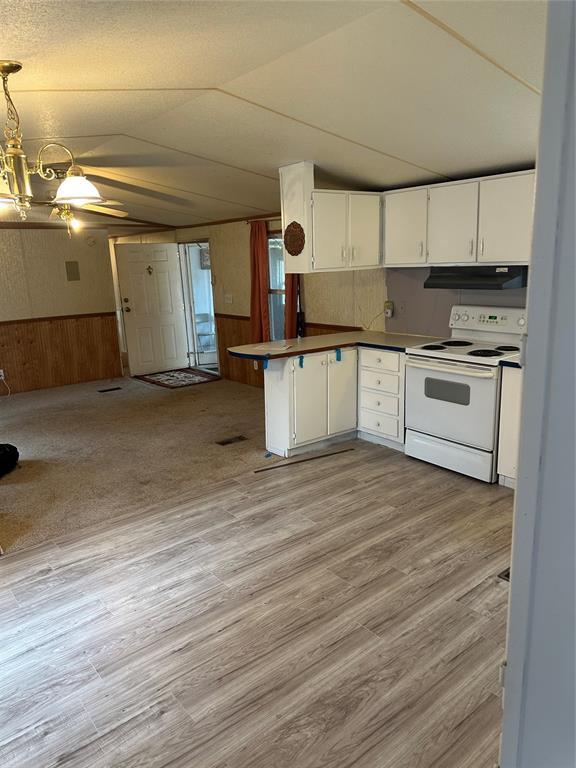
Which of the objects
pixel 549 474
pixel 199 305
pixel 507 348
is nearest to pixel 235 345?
pixel 199 305

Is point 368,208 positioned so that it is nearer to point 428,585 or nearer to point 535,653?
point 428,585

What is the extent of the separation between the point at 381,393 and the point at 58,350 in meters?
4.98

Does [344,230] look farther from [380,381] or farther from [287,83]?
[287,83]

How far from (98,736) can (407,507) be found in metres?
2.27

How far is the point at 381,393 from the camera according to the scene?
464 centimetres

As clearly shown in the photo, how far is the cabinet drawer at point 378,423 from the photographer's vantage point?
4.59m

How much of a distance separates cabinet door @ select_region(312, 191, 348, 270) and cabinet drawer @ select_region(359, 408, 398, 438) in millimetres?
1326

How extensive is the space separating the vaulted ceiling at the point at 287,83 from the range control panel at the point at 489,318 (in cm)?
106

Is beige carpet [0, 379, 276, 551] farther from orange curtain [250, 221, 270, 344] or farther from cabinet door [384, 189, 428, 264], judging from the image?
cabinet door [384, 189, 428, 264]

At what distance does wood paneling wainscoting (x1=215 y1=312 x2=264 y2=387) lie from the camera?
715cm

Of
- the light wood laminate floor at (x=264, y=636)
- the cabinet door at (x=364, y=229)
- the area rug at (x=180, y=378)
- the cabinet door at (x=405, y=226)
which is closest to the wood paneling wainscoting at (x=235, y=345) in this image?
the area rug at (x=180, y=378)

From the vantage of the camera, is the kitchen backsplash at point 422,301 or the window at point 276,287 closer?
the kitchen backsplash at point 422,301

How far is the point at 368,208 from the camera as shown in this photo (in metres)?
4.65

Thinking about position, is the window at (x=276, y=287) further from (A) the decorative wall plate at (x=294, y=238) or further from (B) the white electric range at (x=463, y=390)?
(B) the white electric range at (x=463, y=390)
